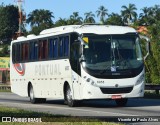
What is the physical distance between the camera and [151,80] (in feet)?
193

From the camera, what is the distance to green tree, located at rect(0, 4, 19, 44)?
147 metres

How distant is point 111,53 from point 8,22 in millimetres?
130968

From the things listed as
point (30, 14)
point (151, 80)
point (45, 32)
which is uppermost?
point (30, 14)

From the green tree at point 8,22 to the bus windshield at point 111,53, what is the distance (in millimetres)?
124880

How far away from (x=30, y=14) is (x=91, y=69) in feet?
457

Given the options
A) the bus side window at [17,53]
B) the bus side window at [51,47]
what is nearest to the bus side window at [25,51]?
the bus side window at [17,53]

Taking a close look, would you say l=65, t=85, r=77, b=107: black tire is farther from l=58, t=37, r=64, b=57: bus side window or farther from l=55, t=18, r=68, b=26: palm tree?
l=55, t=18, r=68, b=26: palm tree

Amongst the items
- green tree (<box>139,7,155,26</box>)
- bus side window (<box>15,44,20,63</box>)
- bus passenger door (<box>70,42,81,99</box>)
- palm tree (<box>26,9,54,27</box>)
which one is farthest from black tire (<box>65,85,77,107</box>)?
palm tree (<box>26,9,54,27</box>)

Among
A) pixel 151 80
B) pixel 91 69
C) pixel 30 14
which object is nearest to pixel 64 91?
pixel 91 69

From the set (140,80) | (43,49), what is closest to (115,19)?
(43,49)

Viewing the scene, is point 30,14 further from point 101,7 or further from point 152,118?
point 152,118

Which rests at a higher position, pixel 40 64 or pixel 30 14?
pixel 30 14

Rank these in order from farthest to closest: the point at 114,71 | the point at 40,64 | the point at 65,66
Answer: the point at 40,64
the point at 65,66
the point at 114,71

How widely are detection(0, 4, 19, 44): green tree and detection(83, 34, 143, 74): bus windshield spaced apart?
4917 inches
